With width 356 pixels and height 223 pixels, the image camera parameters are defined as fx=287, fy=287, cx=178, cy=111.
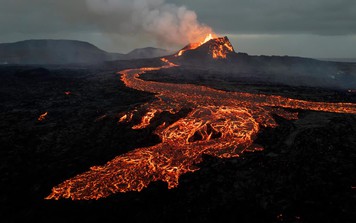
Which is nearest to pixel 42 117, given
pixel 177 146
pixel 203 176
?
pixel 177 146

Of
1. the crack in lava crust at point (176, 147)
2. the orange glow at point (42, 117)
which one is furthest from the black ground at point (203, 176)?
the orange glow at point (42, 117)

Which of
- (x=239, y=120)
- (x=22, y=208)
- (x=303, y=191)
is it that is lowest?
(x=22, y=208)

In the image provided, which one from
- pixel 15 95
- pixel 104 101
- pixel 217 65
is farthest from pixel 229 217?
pixel 217 65

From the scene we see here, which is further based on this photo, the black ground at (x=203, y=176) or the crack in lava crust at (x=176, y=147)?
the crack in lava crust at (x=176, y=147)

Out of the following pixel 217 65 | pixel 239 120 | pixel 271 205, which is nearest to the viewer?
pixel 271 205

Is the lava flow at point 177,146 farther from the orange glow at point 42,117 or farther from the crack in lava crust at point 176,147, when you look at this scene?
the orange glow at point 42,117

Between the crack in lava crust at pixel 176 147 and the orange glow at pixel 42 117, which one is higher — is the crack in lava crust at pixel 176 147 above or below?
above

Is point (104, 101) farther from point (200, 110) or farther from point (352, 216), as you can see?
point (352, 216)

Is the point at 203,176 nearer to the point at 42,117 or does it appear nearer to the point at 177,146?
the point at 177,146
